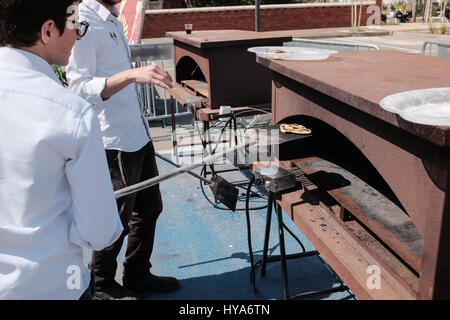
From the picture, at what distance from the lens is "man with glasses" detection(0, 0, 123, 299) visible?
47.3 inches

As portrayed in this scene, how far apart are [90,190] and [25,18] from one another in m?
0.53

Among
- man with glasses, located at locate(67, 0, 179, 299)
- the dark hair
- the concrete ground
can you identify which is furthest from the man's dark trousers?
the dark hair

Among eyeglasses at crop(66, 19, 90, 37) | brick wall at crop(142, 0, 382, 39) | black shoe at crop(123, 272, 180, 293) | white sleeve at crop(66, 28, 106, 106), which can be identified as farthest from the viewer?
brick wall at crop(142, 0, 382, 39)

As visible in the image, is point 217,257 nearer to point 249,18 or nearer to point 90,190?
point 90,190

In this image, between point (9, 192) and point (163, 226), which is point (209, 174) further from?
point (9, 192)

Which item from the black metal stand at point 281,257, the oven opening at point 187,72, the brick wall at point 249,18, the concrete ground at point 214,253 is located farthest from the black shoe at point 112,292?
the brick wall at point 249,18

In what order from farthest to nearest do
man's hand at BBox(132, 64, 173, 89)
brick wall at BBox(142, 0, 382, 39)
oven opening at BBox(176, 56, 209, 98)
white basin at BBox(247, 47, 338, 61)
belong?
brick wall at BBox(142, 0, 382, 39) < oven opening at BBox(176, 56, 209, 98) < white basin at BBox(247, 47, 338, 61) < man's hand at BBox(132, 64, 173, 89)

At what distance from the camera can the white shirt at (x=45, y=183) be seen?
1198 millimetres

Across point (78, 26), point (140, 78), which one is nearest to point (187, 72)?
point (140, 78)

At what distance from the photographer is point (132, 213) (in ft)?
9.45

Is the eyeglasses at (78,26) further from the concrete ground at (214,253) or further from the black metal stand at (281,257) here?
the concrete ground at (214,253)

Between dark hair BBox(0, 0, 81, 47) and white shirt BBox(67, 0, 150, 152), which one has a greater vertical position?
dark hair BBox(0, 0, 81, 47)

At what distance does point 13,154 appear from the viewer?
1.22m

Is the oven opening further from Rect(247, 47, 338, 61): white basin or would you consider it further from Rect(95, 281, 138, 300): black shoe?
Rect(95, 281, 138, 300): black shoe
